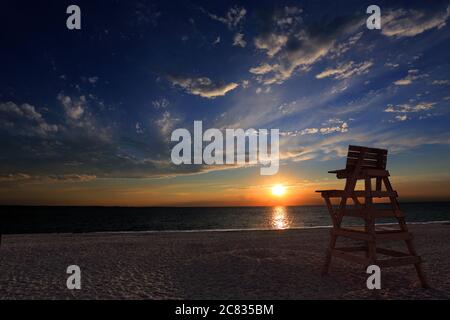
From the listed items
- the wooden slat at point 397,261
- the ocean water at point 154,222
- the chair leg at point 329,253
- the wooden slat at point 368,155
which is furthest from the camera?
the ocean water at point 154,222

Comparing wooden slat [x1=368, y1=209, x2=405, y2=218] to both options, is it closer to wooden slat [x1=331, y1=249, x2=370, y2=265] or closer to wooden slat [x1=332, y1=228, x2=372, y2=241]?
wooden slat [x1=332, y1=228, x2=372, y2=241]

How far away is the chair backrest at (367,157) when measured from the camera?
6840 mm

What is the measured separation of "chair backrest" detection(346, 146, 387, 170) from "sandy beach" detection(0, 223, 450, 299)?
107 inches

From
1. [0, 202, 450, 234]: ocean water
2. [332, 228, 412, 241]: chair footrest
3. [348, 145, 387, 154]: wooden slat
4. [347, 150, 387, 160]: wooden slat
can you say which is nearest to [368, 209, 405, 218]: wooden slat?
[332, 228, 412, 241]: chair footrest

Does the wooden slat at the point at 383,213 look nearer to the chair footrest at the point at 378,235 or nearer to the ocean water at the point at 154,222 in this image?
the chair footrest at the point at 378,235

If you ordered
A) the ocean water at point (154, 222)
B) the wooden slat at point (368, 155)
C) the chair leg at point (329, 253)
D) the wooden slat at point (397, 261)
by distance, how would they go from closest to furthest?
the wooden slat at point (397, 261) < the wooden slat at point (368, 155) < the chair leg at point (329, 253) < the ocean water at point (154, 222)

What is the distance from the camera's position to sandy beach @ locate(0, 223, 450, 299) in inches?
249

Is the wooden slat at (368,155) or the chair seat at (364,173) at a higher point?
the wooden slat at (368,155)

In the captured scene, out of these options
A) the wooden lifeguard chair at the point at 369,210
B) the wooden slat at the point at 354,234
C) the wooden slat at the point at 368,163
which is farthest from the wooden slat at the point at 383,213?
the wooden slat at the point at 368,163

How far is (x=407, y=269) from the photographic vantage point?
8.13 m

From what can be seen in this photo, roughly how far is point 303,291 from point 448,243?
9868 millimetres

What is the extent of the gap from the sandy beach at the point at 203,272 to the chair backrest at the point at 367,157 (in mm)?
2721
